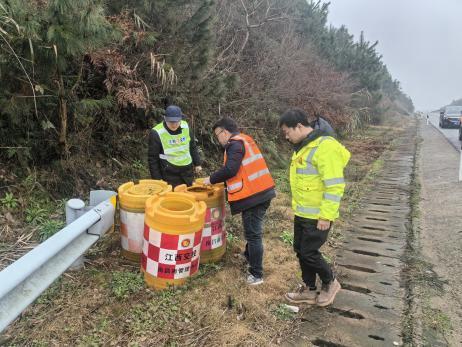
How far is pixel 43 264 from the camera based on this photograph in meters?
2.44

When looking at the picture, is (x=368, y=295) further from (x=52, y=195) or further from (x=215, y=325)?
(x=52, y=195)

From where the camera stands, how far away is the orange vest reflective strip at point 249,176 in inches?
138

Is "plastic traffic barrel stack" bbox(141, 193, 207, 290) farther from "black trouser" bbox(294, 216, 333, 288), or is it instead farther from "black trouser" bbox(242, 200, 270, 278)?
"black trouser" bbox(294, 216, 333, 288)

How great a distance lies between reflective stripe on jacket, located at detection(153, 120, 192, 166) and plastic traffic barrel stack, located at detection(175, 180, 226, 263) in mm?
699

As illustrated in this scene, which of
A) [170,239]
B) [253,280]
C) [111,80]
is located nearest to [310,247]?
[253,280]

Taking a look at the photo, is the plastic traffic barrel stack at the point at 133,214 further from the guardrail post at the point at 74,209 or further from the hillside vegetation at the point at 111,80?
the hillside vegetation at the point at 111,80

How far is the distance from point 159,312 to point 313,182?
1.65 meters

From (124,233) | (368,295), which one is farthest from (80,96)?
(368,295)

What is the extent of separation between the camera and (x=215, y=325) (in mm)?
2986

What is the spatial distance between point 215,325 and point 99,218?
1.32 meters

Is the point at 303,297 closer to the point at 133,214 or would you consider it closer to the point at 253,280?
the point at 253,280

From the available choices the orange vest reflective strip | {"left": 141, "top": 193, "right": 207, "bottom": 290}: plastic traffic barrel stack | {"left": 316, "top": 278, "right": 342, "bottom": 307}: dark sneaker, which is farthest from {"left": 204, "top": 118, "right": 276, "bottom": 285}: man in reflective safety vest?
{"left": 316, "top": 278, "right": 342, "bottom": 307}: dark sneaker

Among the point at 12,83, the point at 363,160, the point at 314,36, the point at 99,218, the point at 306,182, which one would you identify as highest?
the point at 314,36

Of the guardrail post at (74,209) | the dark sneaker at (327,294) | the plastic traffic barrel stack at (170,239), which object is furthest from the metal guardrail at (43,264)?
the dark sneaker at (327,294)
